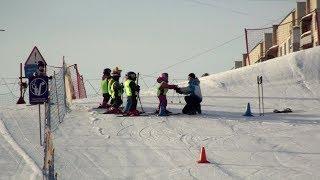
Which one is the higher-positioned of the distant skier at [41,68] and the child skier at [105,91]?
the distant skier at [41,68]

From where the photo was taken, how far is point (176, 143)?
15.5 m

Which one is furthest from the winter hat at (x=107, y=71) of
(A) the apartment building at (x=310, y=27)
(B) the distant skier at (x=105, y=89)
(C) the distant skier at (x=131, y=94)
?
(A) the apartment building at (x=310, y=27)

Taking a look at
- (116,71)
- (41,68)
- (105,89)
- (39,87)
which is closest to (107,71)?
(105,89)

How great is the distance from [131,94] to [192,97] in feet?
6.76

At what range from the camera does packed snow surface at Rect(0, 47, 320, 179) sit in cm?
1255

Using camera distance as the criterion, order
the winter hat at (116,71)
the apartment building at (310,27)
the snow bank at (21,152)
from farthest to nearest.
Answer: the apartment building at (310,27), the winter hat at (116,71), the snow bank at (21,152)

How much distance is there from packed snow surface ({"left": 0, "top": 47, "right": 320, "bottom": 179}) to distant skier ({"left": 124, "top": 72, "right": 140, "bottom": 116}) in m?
0.76

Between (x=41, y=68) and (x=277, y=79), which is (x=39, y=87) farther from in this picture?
(x=277, y=79)

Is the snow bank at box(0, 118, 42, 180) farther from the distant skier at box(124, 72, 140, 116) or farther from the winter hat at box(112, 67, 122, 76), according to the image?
the winter hat at box(112, 67, 122, 76)

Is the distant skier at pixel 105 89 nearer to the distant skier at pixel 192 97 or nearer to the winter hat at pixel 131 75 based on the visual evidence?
the winter hat at pixel 131 75

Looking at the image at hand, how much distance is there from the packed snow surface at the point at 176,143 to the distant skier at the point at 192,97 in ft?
1.68

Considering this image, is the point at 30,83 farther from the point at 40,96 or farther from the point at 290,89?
the point at 290,89

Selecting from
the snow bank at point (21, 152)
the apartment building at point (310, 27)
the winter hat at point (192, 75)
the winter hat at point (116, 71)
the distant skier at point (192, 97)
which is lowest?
the snow bank at point (21, 152)

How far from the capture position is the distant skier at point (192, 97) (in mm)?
20719
